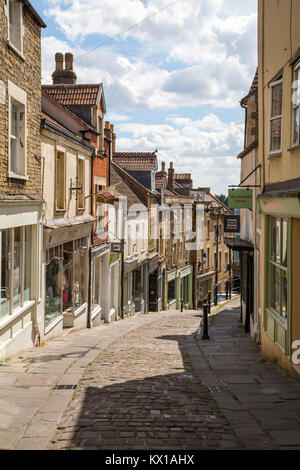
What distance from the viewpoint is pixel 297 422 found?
7016 millimetres

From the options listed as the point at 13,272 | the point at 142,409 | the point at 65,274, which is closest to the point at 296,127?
the point at 142,409

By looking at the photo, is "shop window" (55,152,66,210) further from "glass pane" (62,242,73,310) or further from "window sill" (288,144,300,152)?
"window sill" (288,144,300,152)

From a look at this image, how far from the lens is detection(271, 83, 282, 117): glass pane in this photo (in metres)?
11.0

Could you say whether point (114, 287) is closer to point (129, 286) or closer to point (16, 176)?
point (129, 286)

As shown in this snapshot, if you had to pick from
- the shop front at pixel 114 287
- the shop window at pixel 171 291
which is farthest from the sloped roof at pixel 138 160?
the shop window at pixel 171 291

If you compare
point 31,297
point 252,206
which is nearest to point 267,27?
point 252,206

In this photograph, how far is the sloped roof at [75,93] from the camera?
777 inches

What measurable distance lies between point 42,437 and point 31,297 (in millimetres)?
6928

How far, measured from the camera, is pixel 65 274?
16.8 m

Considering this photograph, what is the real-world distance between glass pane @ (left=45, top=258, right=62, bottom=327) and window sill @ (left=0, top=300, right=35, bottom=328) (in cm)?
182

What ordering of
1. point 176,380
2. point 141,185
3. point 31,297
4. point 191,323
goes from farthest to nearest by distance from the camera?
point 141,185
point 191,323
point 31,297
point 176,380

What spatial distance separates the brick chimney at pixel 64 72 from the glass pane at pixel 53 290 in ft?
30.5

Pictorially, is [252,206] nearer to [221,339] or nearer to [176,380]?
[221,339]
